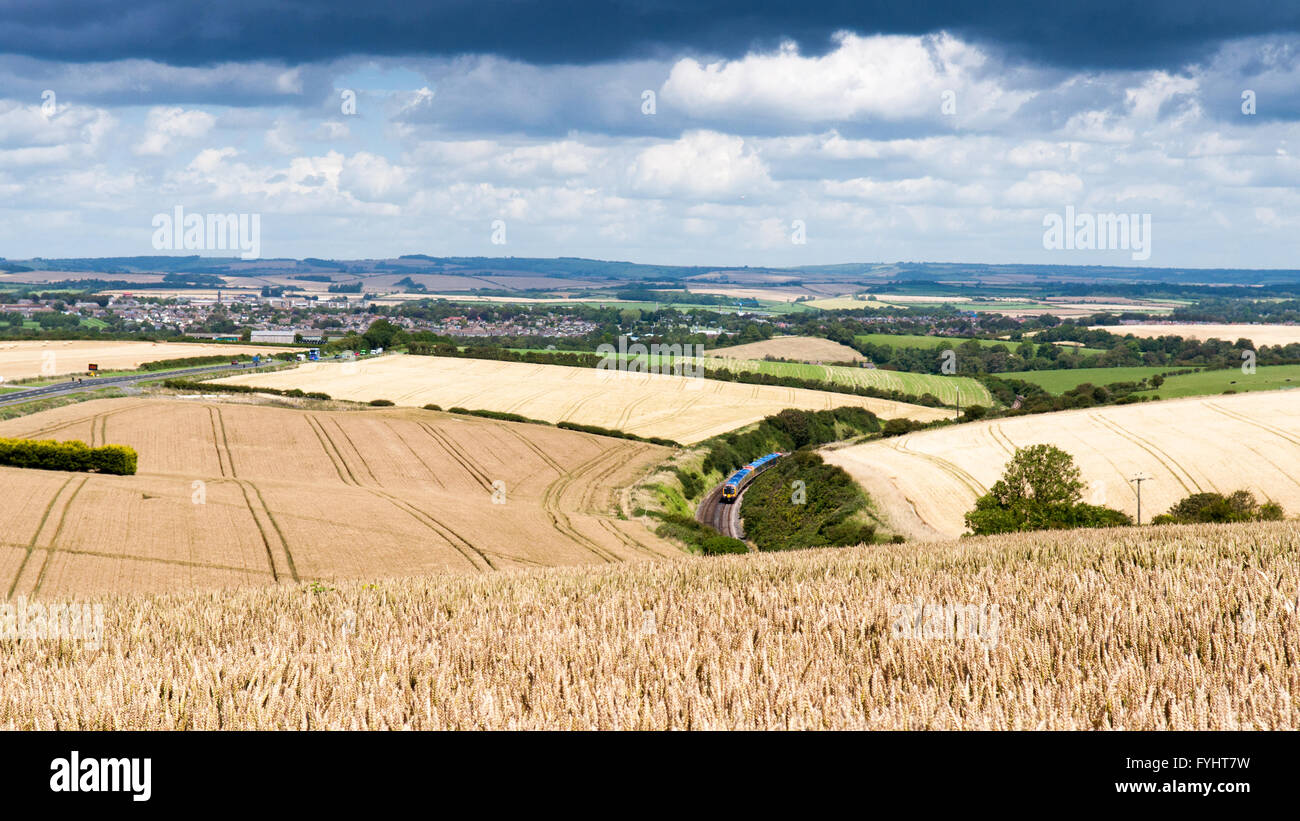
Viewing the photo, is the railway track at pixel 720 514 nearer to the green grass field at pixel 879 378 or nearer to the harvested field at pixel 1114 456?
the harvested field at pixel 1114 456

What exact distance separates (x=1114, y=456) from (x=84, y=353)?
4974 inches

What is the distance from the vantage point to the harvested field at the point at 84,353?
347 feet

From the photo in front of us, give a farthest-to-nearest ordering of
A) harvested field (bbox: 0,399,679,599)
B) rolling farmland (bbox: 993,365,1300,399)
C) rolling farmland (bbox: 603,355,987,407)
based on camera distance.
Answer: rolling farmland (bbox: 603,355,987,407) → rolling farmland (bbox: 993,365,1300,399) → harvested field (bbox: 0,399,679,599)

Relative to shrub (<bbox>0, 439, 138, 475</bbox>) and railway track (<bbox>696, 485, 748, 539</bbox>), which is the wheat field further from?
railway track (<bbox>696, 485, 748, 539</bbox>)

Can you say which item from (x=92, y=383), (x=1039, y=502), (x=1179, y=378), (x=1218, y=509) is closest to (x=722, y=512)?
(x=1039, y=502)

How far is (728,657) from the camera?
7.26 m

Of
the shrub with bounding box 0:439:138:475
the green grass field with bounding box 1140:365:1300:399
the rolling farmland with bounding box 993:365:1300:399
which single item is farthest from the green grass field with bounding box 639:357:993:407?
the shrub with bounding box 0:439:138:475

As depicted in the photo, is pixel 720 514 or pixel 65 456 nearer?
pixel 65 456

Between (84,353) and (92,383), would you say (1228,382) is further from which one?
(84,353)

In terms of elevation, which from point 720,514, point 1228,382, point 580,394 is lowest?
point 720,514

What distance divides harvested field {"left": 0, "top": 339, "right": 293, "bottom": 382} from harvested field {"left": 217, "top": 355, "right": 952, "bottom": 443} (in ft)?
64.9

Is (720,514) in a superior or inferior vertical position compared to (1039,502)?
inferior

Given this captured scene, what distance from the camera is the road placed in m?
78.2

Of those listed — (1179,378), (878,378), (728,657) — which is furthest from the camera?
(878,378)
